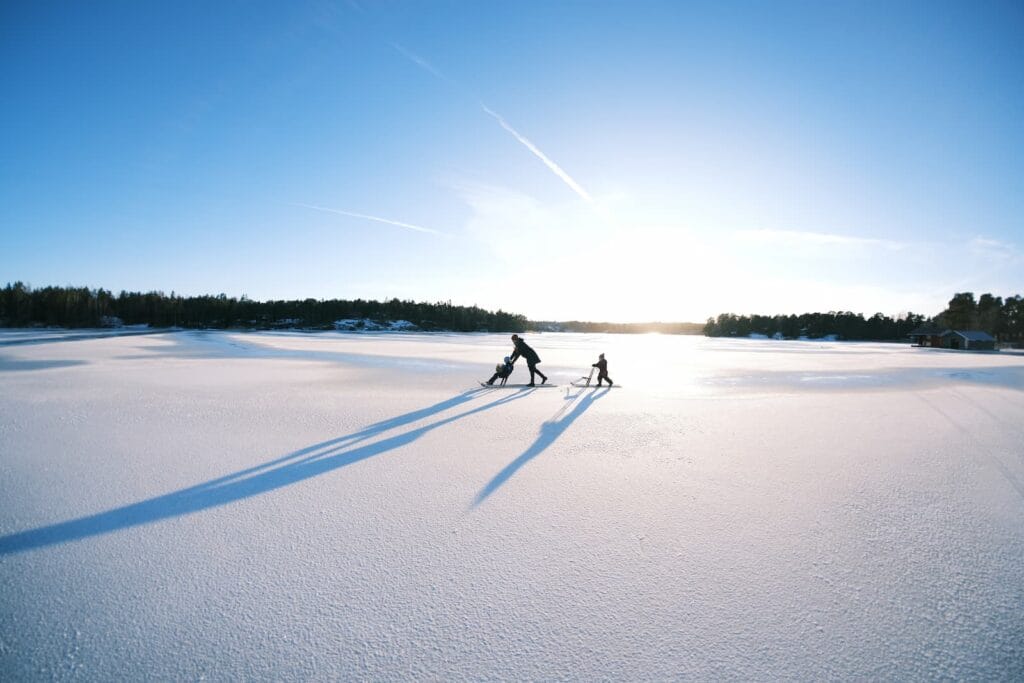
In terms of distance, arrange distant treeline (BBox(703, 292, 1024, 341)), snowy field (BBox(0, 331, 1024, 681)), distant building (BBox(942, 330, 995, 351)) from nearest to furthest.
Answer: snowy field (BBox(0, 331, 1024, 681)) < distant building (BBox(942, 330, 995, 351)) < distant treeline (BBox(703, 292, 1024, 341))

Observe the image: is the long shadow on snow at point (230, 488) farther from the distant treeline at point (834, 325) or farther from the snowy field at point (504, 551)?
the distant treeline at point (834, 325)

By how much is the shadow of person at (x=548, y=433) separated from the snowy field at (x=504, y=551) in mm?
64

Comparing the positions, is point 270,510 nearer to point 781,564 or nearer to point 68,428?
point 781,564

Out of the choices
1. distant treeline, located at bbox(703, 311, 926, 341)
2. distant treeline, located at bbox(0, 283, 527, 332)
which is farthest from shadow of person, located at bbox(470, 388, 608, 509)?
distant treeline, located at bbox(703, 311, 926, 341)

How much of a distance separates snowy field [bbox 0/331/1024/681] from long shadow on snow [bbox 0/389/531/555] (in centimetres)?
3

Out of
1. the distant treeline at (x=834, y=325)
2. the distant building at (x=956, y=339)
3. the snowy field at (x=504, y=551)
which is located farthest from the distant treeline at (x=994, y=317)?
the snowy field at (x=504, y=551)

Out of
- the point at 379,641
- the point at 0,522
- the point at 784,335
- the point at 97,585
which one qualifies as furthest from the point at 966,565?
the point at 784,335

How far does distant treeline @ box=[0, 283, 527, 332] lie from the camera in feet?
236

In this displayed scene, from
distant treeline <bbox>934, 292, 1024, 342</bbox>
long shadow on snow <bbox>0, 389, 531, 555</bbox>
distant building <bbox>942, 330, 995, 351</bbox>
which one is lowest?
long shadow on snow <bbox>0, 389, 531, 555</bbox>

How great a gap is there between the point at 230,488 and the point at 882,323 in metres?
116

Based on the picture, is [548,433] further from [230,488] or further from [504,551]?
[230,488]

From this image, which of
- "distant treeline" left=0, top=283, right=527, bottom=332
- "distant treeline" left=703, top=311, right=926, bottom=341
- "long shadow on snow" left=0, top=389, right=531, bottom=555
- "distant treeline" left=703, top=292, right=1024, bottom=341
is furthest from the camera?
"distant treeline" left=703, top=311, right=926, bottom=341

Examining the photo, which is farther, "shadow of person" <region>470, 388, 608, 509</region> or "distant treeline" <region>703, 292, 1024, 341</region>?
"distant treeline" <region>703, 292, 1024, 341</region>

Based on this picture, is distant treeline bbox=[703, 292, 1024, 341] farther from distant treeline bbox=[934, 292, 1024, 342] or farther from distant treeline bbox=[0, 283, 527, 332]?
distant treeline bbox=[0, 283, 527, 332]
